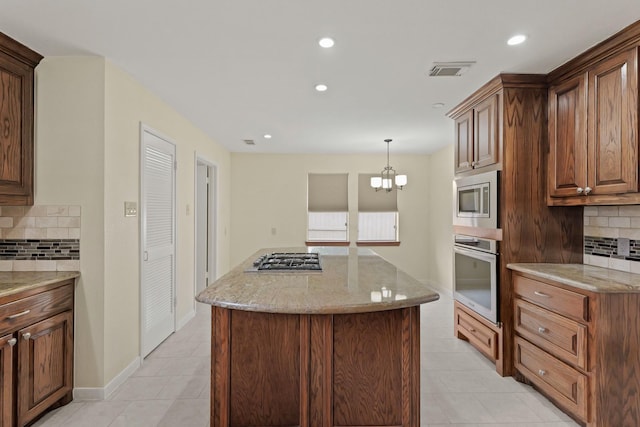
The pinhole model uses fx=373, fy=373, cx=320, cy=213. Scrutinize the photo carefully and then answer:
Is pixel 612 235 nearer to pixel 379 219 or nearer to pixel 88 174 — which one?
pixel 88 174

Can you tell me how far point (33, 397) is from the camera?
7.09 ft

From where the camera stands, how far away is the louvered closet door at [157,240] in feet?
10.6

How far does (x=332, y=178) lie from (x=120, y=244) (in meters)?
4.29

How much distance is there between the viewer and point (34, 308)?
2168mm

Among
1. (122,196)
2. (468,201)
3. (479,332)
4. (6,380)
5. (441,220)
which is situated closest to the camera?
(6,380)

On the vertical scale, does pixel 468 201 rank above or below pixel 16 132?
below

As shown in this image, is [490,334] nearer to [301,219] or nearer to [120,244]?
[120,244]

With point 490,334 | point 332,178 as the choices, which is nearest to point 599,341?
point 490,334

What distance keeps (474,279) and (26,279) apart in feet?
10.9

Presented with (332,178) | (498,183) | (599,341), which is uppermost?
(332,178)

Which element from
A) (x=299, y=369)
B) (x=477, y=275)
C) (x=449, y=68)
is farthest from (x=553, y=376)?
(x=449, y=68)

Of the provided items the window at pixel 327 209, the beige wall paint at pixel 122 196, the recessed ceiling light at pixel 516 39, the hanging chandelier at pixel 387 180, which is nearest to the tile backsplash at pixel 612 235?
the recessed ceiling light at pixel 516 39

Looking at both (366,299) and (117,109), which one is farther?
(117,109)

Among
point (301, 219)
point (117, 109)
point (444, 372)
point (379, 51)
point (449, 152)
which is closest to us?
point (379, 51)
